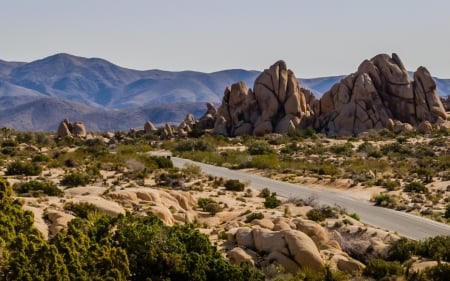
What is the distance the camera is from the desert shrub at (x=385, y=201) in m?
30.0

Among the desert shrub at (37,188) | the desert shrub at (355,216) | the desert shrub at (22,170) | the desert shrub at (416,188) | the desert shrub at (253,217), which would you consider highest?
the desert shrub at (37,188)

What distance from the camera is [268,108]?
257 ft

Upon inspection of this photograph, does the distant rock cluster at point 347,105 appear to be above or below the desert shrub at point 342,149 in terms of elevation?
above

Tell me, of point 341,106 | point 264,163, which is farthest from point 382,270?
point 341,106

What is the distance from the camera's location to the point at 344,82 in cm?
7831

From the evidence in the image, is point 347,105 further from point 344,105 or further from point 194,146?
point 194,146

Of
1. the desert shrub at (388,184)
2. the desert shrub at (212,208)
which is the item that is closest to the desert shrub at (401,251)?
the desert shrub at (212,208)

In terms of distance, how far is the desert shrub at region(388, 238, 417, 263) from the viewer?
18.5 metres

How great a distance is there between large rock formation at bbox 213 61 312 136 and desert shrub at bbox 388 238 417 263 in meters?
56.3

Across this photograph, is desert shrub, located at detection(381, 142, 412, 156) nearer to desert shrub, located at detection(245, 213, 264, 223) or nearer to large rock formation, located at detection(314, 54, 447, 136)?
large rock formation, located at detection(314, 54, 447, 136)

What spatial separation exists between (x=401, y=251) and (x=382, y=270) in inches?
75.7

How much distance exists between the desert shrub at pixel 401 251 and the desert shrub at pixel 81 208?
10.1 m

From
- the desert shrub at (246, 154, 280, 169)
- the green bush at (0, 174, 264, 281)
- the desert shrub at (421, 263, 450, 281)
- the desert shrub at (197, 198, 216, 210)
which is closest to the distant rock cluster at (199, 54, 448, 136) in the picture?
the desert shrub at (246, 154, 280, 169)

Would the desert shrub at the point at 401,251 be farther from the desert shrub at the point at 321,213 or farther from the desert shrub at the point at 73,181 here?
the desert shrub at the point at 73,181
